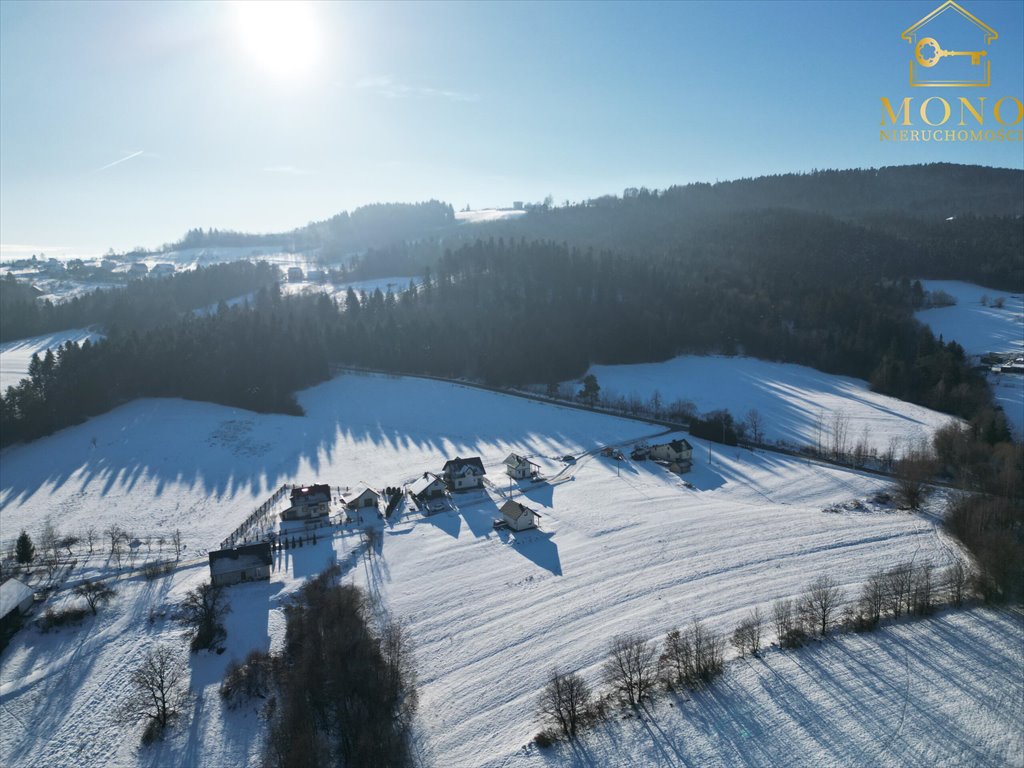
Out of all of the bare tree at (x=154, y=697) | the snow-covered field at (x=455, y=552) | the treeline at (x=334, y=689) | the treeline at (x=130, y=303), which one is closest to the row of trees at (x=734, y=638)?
the snow-covered field at (x=455, y=552)

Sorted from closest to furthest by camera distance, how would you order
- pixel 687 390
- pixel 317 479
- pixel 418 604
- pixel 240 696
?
pixel 240 696
pixel 418 604
pixel 317 479
pixel 687 390

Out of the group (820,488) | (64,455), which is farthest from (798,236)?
(64,455)

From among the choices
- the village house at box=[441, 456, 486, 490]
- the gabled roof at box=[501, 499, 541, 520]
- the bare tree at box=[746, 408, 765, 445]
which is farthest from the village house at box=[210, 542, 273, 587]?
the bare tree at box=[746, 408, 765, 445]

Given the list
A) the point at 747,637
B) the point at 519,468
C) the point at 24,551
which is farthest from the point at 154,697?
the point at 519,468

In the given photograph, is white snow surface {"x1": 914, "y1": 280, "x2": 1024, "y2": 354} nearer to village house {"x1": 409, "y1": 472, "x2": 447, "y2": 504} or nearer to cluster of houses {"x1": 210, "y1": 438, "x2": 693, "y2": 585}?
cluster of houses {"x1": 210, "y1": 438, "x2": 693, "y2": 585}

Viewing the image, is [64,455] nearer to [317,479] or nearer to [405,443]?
[317,479]
